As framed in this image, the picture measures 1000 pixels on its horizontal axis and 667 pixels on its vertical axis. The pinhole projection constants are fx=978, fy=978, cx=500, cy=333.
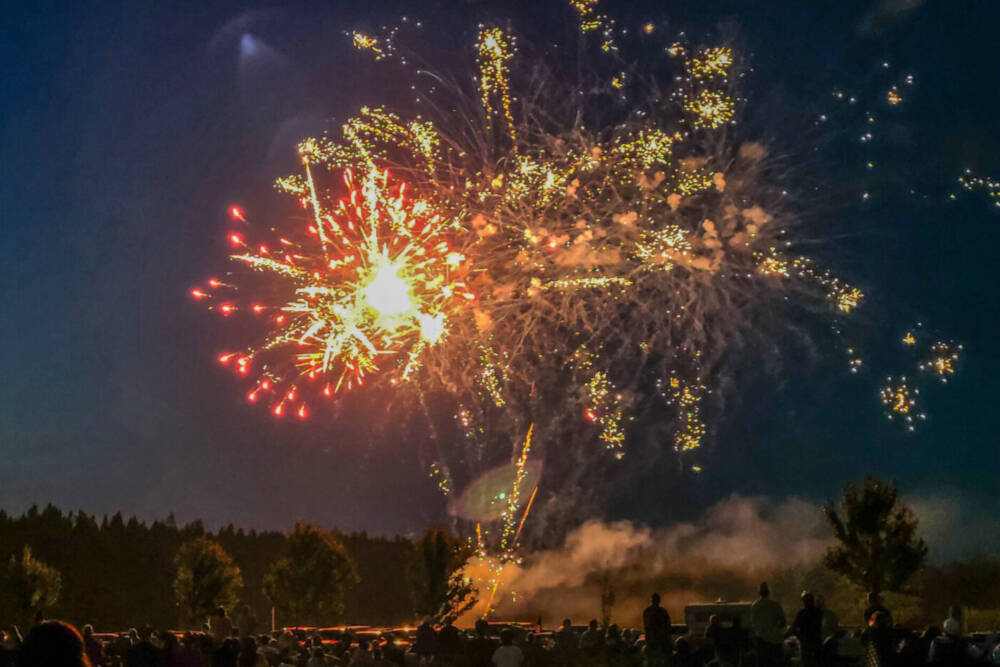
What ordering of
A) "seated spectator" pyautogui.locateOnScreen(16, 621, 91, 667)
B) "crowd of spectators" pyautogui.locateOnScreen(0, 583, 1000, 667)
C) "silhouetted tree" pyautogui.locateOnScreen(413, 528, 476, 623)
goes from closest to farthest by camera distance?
"seated spectator" pyautogui.locateOnScreen(16, 621, 91, 667)
"crowd of spectators" pyautogui.locateOnScreen(0, 583, 1000, 667)
"silhouetted tree" pyautogui.locateOnScreen(413, 528, 476, 623)

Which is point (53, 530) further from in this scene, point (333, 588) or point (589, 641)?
point (589, 641)

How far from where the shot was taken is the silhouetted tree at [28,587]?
6762cm

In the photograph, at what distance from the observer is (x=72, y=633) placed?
4156 millimetres

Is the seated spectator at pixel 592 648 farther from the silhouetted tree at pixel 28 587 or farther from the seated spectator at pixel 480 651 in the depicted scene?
the silhouetted tree at pixel 28 587

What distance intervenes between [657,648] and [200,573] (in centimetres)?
6926

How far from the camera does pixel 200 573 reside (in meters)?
78.6

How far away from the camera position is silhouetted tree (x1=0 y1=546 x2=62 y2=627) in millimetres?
67625

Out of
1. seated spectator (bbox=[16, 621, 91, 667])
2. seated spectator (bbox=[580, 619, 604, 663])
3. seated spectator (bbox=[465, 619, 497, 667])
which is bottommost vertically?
seated spectator (bbox=[580, 619, 604, 663])

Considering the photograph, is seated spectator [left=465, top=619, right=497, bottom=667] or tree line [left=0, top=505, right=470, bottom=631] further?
tree line [left=0, top=505, right=470, bottom=631]

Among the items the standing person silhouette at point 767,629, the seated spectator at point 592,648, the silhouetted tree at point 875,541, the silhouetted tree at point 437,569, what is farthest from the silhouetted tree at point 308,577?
the standing person silhouette at point 767,629

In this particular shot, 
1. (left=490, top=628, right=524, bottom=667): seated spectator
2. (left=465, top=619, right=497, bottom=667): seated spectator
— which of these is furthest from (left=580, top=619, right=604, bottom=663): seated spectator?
(left=490, top=628, right=524, bottom=667): seated spectator

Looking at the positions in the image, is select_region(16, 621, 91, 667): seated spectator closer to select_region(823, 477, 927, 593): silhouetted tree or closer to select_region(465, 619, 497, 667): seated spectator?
select_region(465, 619, 497, 667): seated spectator

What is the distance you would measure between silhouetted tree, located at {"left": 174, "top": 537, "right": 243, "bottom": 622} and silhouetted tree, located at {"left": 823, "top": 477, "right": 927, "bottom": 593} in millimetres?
54295

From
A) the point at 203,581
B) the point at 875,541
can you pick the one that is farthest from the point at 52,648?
the point at 203,581
